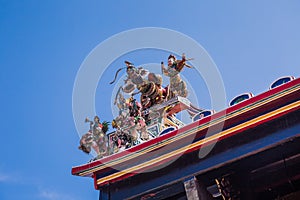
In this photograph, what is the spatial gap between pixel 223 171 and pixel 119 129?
8.86 feet

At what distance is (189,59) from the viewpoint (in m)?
10.7

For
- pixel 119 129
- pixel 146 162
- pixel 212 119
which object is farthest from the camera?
pixel 119 129

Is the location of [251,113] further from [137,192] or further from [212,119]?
[137,192]

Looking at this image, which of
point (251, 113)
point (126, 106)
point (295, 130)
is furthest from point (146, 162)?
point (126, 106)

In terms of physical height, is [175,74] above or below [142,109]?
above

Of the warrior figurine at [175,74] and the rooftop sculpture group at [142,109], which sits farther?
the warrior figurine at [175,74]

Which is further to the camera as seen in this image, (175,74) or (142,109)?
(175,74)

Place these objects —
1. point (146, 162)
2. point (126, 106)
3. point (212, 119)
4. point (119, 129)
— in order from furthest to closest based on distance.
→ point (126, 106) < point (119, 129) < point (146, 162) < point (212, 119)

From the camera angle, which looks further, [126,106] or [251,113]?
[126,106]

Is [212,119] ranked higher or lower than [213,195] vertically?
higher

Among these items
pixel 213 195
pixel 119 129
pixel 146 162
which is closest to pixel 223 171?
pixel 213 195

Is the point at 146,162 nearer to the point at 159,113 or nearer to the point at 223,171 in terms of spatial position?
the point at 223,171

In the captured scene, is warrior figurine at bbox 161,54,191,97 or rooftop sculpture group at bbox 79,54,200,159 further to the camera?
warrior figurine at bbox 161,54,191,97

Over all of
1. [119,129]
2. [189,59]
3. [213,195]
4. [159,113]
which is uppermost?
[189,59]
